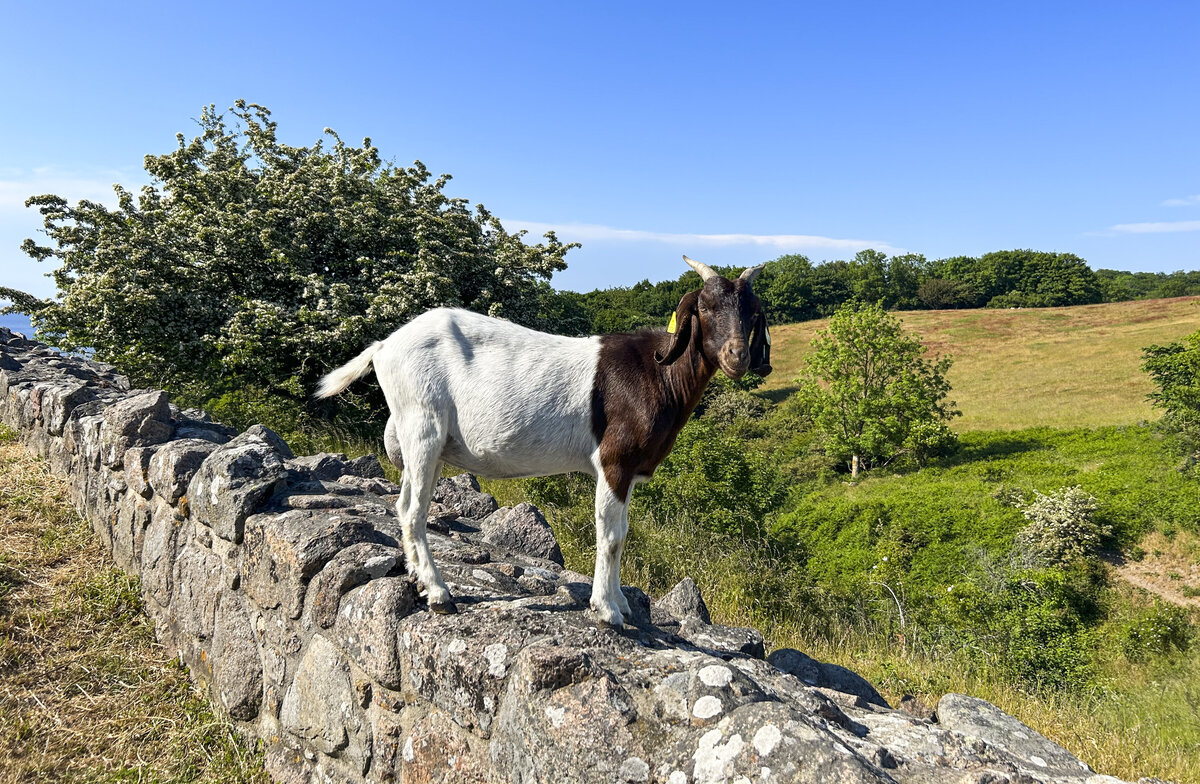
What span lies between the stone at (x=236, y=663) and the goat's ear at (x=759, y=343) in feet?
11.6

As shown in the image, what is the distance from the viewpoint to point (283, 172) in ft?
54.7

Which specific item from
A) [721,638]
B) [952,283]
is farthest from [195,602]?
[952,283]

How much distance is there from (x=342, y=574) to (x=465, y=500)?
9.23 ft

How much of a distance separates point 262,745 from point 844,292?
87.2 metres

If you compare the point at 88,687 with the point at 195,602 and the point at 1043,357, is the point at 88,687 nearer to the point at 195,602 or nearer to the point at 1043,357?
the point at 195,602

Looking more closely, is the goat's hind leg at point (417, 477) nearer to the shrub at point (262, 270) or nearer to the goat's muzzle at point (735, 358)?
the goat's muzzle at point (735, 358)

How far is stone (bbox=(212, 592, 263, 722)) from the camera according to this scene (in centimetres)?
418

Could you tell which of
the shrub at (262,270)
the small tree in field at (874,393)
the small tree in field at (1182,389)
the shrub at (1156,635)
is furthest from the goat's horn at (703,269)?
the small tree in field at (874,393)

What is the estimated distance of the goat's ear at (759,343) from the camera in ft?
11.3

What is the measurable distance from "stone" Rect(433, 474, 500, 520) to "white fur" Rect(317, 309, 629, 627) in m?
2.54

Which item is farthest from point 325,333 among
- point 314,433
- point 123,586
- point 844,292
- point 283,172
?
point 844,292

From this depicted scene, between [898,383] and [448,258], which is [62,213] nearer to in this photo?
[448,258]

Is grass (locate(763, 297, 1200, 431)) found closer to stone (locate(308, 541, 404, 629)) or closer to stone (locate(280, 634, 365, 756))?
stone (locate(308, 541, 404, 629))

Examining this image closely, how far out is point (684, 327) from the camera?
354 centimetres
